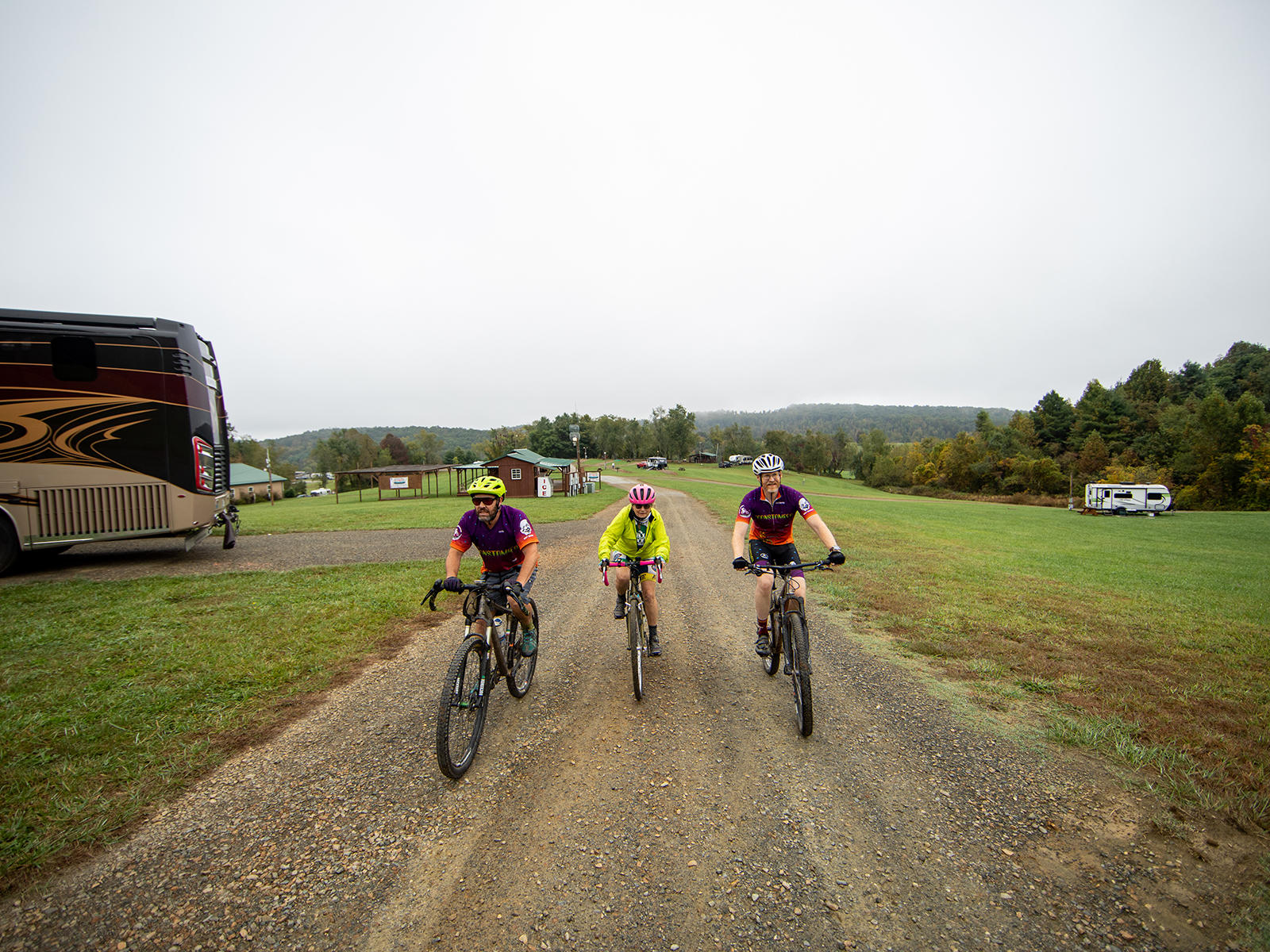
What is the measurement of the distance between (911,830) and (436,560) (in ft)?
39.3

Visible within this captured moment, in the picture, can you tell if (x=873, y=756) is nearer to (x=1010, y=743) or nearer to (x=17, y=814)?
(x=1010, y=743)

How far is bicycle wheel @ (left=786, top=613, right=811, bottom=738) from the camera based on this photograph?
4391 millimetres

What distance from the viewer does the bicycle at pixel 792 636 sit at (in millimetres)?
4441

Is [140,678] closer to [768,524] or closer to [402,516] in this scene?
[768,524]

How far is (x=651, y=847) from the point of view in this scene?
3.20 meters

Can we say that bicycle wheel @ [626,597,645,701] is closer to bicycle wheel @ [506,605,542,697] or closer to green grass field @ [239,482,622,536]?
bicycle wheel @ [506,605,542,697]

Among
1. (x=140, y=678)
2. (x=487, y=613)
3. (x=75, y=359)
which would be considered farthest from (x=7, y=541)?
(x=487, y=613)

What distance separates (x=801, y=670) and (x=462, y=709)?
3007mm

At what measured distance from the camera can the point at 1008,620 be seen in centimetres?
821

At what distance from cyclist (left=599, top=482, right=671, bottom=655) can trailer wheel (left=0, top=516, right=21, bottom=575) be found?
12243mm

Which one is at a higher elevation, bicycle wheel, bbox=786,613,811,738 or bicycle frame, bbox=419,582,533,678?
bicycle frame, bbox=419,582,533,678

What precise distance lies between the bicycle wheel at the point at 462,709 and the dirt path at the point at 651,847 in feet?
0.60

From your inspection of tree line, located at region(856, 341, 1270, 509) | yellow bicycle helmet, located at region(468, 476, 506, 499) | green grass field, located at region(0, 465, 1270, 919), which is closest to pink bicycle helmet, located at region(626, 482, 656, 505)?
yellow bicycle helmet, located at region(468, 476, 506, 499)

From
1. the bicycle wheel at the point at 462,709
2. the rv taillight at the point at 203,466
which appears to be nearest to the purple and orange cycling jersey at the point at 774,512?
the bicycle wheel at the point at 462,709
